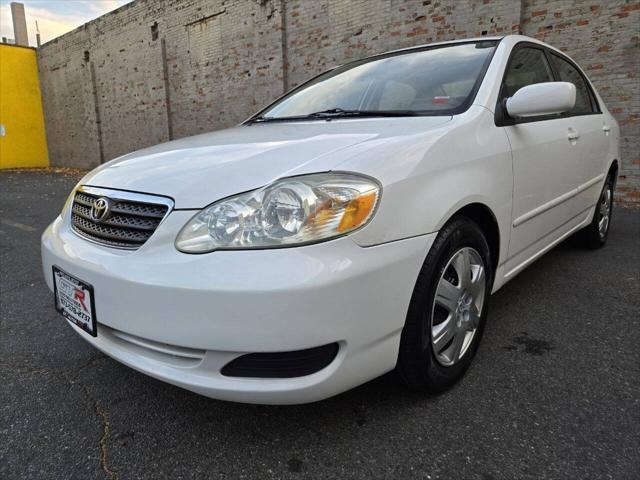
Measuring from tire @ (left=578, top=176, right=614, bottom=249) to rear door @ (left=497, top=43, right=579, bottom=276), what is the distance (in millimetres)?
859

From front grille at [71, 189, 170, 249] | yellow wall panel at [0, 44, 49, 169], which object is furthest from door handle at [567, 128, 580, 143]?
yellow wall panel at [0, 44, 49, 169]

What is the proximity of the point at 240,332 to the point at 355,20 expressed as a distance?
25.5 feet

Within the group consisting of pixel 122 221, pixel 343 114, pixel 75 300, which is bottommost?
pixel 75 300

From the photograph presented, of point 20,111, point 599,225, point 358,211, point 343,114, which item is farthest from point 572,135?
point 20,111

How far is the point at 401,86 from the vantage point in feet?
7.57

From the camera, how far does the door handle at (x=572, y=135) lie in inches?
104

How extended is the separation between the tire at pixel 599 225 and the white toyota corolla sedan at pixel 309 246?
6.11 ft

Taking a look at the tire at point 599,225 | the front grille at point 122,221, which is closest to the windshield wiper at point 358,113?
the front grille at point 122,221

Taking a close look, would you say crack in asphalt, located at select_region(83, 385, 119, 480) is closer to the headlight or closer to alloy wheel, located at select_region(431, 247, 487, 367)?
the headlight

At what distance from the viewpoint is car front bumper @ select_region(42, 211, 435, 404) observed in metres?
1.23

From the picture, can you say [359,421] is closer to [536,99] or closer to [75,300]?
[75,300]

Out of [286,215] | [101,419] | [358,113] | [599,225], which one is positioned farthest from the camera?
[599,225]

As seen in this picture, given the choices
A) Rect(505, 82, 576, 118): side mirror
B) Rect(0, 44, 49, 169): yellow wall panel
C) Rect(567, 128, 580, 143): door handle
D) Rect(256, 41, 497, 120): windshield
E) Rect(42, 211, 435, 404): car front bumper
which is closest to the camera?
Rect(42, 211, 435, 404): car front bumper

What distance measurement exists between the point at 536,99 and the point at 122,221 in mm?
1737
